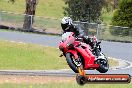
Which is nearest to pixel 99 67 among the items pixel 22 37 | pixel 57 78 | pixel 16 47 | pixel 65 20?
pixel 65 20

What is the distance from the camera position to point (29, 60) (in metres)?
27.8

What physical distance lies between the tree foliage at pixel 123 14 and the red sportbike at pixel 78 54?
40685 millimetres

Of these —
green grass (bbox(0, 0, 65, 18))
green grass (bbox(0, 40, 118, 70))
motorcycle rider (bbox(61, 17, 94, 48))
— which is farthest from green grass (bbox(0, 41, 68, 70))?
green grass (bbox(0, 0, 65, 18))

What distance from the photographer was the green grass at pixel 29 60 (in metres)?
26.5

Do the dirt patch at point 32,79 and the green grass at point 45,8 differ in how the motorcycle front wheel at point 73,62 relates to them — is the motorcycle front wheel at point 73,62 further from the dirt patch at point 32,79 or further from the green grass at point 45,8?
the green grass at point 45,8

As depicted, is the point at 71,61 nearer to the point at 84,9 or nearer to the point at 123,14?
the point at 123,14

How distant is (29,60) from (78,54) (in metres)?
22.9

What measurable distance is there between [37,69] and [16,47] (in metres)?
6.34

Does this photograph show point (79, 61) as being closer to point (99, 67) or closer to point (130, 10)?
point (99, 67)

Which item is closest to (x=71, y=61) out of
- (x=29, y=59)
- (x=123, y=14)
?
(x=29, y=59)

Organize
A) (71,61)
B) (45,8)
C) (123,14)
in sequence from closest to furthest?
(71,61)
(123,14)
(45,8)

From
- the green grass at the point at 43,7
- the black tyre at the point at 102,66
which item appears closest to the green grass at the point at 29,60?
the black tyre at the point at 102,66

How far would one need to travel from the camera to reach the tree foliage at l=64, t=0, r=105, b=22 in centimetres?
5219

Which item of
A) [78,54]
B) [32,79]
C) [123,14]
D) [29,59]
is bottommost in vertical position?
[29,59]
